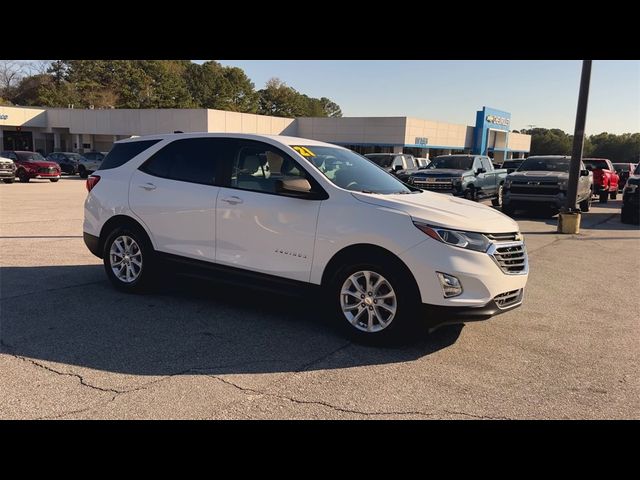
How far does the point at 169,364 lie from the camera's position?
14.3 feet

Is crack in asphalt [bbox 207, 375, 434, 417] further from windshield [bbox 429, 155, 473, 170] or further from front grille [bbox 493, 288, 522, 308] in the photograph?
windshield [bbox 429, 155, 473, 170]

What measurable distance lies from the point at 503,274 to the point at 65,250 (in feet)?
24.5

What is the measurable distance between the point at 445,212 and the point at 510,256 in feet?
2.36

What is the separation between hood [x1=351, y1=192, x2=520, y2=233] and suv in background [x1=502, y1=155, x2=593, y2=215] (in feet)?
37.0

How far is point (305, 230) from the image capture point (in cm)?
513

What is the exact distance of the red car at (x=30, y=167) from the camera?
2905cm

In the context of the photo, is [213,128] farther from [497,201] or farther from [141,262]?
[141,262]

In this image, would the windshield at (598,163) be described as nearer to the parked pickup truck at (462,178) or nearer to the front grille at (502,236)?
the parked pickup truck at (462,178)

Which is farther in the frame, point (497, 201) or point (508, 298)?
point (497, 201)

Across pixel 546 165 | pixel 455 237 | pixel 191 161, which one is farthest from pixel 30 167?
pixel 455 237

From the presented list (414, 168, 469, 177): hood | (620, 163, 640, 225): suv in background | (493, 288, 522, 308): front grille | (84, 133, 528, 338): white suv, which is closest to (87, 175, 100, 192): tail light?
(84, 133, 528, 338): white suv

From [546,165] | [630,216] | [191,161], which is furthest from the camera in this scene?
[546,165]

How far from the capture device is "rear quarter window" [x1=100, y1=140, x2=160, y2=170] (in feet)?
21.5
